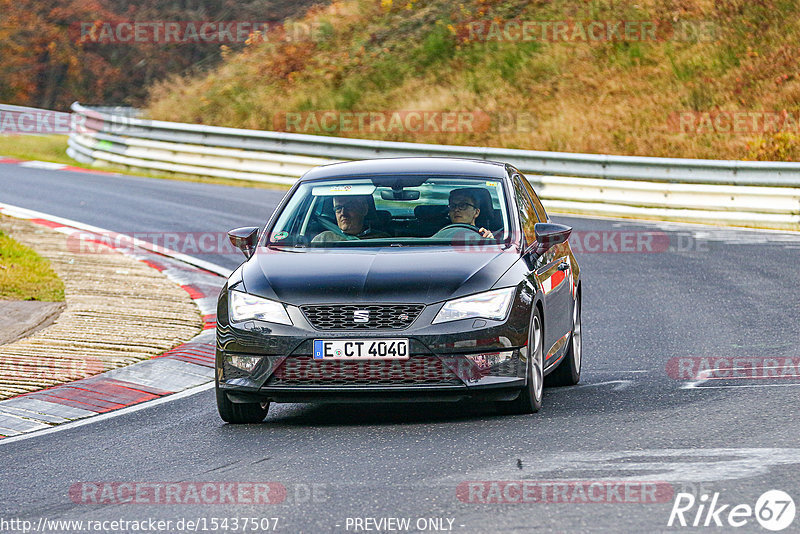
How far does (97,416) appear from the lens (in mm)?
8688

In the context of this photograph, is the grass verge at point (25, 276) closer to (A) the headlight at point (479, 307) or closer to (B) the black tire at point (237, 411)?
(B) the black tire at point (237, 411)

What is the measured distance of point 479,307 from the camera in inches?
299

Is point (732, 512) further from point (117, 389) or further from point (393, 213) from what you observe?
point (117, 389)

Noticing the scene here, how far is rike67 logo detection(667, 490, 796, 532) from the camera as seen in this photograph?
5.31 m

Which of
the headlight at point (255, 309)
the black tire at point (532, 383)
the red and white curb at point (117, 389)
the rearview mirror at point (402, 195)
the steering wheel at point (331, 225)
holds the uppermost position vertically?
the rearview mirror at point (402, 195)

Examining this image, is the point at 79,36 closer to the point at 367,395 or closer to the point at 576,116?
the point at 576,116

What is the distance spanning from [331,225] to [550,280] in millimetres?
1551

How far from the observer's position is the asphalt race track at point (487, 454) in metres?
5.70

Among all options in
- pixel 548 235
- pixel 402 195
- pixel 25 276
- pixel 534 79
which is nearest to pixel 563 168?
pixel 534 79

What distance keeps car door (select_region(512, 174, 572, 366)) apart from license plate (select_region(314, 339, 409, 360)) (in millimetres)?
1146

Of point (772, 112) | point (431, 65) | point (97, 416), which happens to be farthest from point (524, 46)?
point (97, 416)

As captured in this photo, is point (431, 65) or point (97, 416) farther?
point (431, 65)

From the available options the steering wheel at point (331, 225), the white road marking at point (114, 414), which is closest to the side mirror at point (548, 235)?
the steering wheel at point (331, 225)

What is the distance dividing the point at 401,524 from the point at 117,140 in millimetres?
25288
